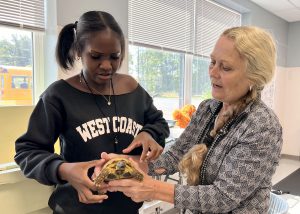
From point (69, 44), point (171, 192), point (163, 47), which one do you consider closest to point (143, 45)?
point (163, 47)

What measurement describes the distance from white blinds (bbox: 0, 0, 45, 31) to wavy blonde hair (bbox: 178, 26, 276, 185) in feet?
4.19

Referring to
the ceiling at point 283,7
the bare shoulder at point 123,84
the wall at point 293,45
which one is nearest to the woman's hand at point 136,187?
the bare shoulder at point 123,84

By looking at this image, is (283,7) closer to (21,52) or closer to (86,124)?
(21,52)

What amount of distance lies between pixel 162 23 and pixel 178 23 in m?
0.28

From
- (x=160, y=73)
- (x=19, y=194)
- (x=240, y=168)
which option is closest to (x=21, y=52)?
(x=19, y=194)

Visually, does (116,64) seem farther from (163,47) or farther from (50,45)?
(163,47)

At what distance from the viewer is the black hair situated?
0.86 m

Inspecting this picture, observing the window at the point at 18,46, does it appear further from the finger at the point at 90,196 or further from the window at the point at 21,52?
the finger at the point at 90,196

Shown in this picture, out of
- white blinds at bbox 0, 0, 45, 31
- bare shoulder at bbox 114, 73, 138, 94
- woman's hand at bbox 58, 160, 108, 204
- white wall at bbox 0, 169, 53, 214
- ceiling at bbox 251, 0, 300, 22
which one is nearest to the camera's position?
woman's hand at bbox 58, 160, 108, 204

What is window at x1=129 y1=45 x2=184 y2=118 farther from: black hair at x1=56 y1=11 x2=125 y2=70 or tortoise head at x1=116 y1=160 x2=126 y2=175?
tortoise head at x1=116 y1=160 x2=126 y2=175

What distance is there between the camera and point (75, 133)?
862 millimetres

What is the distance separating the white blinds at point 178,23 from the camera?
8.05 feet

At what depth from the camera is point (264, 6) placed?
4.07m

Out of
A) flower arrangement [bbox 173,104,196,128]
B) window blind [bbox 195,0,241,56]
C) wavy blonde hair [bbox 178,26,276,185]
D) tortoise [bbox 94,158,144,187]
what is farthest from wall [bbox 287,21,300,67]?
tortoise [bbox 94,158,144,187]
